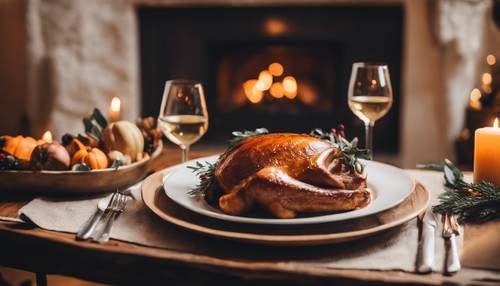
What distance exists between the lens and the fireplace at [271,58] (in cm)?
294

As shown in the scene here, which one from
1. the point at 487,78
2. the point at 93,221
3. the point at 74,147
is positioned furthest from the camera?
the point at 487,78

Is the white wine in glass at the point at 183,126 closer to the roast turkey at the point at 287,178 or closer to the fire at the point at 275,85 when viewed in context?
the roast turkey at the point at 287,178

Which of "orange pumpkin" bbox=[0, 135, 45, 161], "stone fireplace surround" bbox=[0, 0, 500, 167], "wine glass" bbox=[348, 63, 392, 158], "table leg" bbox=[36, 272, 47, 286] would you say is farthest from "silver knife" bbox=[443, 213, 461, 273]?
"stone fireplace surround" bbox=[0, 0, 500, 167]

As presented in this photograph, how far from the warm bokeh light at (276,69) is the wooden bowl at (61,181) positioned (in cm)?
217

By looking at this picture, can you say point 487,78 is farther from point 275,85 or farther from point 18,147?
point 18,147

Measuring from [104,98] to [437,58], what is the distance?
1.61 m

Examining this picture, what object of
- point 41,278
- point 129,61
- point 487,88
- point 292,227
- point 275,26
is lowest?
point 41,278

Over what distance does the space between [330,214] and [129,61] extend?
231 cm

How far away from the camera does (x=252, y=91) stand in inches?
125

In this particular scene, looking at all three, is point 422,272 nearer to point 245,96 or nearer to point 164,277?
point 164,277

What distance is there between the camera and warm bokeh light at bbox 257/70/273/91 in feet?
10.3

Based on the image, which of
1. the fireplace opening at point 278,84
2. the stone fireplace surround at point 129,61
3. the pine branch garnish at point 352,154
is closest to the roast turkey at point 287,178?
the pine branch garnish at point 352,154

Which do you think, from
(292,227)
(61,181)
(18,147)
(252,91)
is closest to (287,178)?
(292,227)

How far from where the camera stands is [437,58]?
2.75m
